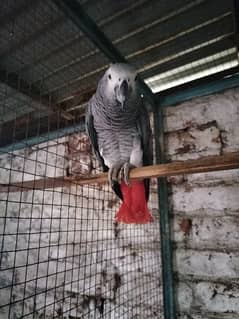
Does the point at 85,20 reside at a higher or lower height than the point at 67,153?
higher

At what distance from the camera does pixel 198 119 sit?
3.97ft

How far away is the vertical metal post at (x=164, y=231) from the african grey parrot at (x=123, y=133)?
4.8 inches

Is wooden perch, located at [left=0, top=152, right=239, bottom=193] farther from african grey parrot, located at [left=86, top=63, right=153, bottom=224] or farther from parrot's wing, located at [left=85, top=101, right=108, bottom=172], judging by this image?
parrot's wing, located at [left=85, top=101, right=108, bottom=172]

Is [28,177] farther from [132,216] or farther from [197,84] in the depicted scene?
[197,84]

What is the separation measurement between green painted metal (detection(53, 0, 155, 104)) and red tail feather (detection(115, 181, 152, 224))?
1.86ft

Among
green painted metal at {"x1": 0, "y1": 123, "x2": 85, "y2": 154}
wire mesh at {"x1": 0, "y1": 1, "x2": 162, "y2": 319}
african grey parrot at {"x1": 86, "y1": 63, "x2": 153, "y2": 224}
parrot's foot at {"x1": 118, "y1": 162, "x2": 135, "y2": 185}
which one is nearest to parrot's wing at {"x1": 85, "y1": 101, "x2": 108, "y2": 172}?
african grey parrot at {"x1": 86, "y1": 63, "x2": 153, "y2": 224}

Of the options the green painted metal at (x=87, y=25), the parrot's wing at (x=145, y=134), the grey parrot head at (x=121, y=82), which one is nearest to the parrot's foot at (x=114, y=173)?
the parrot's wing at (x=145, y=134)

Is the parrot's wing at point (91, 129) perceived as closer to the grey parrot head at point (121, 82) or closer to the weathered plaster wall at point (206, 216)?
the grey parrot head at point (121, 82)

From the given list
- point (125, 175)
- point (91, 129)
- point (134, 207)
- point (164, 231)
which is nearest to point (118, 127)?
point (91, 129)

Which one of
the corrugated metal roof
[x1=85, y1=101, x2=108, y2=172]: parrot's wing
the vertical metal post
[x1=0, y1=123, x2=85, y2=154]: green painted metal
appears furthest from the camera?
[x1=0, y1=123, x2=85, y2=154]: green painted metal

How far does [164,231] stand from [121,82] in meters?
0.76

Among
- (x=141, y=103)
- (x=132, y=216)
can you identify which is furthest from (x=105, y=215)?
(x=141, y=103)

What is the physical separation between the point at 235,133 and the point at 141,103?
0.50 meters

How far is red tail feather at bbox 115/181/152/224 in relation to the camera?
3.01ft
